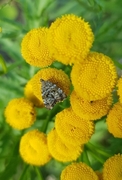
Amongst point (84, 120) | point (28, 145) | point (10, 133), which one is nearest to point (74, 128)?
point (84, 120)

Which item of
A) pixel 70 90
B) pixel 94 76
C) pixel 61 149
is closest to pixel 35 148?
pixel 61 149

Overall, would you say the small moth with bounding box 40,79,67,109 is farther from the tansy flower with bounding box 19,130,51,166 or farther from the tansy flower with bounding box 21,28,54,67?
the tansy flower with bounding box 19,130,51,166

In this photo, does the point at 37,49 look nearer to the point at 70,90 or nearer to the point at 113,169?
the point at 70,90

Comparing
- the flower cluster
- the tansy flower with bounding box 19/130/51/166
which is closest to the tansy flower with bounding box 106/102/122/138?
the flower cluster

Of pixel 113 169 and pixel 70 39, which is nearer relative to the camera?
pixel 70 39

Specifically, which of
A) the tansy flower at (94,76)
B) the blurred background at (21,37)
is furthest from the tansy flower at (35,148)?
the tansy flower at (94,76)

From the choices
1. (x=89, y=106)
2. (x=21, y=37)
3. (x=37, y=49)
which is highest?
(x=37, y=49)

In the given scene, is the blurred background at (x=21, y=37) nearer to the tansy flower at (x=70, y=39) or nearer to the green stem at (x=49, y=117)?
the green stem at (x=49, y=117)

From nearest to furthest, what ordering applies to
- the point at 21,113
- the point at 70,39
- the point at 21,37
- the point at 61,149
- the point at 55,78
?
the point at 70,39
the point at 55,78
the point at 61,149
the point at 21,113
the point at 21,37
